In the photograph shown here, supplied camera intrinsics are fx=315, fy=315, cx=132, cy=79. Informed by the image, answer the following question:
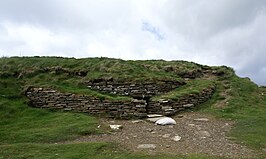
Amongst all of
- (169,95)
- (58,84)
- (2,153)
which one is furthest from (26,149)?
(169,95)

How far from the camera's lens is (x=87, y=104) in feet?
61.7

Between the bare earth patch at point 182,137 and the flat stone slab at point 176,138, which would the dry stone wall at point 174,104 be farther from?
the flat stone slab at point 176,138

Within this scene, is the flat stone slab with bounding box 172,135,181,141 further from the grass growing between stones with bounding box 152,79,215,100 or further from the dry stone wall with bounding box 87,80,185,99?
the dry stone wall with bounding box 87,80,185,99

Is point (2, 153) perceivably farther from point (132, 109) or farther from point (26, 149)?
point (132, 109)

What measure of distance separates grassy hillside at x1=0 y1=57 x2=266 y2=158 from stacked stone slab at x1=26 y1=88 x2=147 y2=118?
1.87ft

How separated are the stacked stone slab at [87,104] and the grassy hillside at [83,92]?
571mm

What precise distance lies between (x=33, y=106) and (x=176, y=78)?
10128mm

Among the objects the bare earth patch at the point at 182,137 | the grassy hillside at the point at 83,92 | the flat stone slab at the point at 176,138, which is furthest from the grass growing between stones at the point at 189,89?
the flat stone slab at the point at 176,138

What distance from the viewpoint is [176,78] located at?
23000mm

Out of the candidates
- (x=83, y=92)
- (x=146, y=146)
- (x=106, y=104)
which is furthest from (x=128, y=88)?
(x=146, y=146)

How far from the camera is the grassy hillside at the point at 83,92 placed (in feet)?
41.5

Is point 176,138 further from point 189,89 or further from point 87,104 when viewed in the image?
point 189,89

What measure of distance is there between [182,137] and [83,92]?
7783 millimetres

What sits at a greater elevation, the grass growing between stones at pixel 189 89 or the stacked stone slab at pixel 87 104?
the grass growing between stones at pixel 189 89
